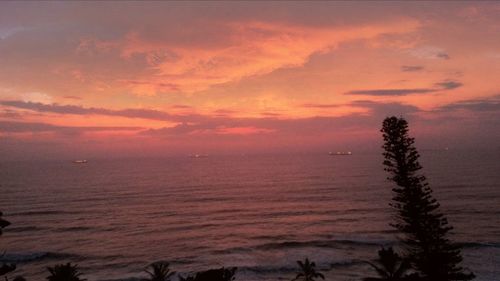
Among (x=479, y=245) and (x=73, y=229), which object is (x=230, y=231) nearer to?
(x=73, y=229)

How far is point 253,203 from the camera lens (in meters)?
82.1

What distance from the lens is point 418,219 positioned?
85.3 feet

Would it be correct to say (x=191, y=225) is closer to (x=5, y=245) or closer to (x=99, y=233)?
(x=99, y=233)

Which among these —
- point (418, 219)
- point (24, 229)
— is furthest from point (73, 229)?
point (418, 219)

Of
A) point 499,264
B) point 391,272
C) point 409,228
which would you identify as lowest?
point 499,264

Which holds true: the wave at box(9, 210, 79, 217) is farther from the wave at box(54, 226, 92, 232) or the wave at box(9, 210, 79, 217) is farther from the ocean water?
the wave at box(54, 226, 92, 232)

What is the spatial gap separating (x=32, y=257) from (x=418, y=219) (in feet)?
133

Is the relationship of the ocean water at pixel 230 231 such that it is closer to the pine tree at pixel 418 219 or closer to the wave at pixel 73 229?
the wave at pixel 73 229

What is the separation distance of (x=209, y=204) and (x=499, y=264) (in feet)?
178

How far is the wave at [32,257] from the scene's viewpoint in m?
43.5

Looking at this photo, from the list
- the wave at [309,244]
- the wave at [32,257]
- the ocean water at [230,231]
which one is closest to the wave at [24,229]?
the ocean water at [230,231]

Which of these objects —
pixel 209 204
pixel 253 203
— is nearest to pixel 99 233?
pixel 209 204

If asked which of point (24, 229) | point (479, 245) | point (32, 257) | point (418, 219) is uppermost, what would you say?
point (418, 219)

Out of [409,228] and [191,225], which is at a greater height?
[409,228]
